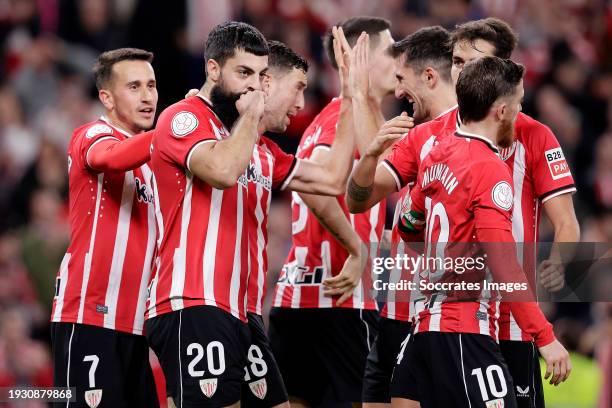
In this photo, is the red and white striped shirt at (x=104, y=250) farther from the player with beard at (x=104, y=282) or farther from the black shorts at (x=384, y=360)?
the black shorts at (x=384, y=360)

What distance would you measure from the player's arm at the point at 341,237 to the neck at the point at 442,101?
82 cm

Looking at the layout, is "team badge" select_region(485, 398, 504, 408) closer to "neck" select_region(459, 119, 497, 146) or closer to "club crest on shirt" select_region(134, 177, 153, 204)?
"neck" select_region(459, 119, 497, 146)

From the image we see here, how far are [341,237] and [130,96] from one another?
5.09 ft

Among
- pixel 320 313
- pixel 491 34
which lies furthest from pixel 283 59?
pixel 320 313

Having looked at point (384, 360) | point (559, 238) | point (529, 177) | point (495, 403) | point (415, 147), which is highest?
point (415, 147)

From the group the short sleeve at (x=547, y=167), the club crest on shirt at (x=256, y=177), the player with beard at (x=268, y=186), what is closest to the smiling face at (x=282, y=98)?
the player with beard at (x=268, y=186)

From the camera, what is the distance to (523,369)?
587 cm

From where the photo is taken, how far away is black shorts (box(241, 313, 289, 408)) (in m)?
5.85

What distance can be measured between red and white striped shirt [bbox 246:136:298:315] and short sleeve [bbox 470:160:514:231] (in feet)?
4.29

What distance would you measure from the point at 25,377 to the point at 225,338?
504 centimetres

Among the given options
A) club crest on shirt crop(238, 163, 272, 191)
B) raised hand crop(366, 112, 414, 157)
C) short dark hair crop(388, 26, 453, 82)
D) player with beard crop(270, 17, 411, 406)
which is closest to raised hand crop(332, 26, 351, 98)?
short dark hair crop(388, 26, 453, 82)

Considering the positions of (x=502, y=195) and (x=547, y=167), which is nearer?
(x=502, y=195)

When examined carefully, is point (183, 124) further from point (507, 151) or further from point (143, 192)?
point (507, 151)

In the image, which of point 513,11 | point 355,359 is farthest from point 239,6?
point 355,359
